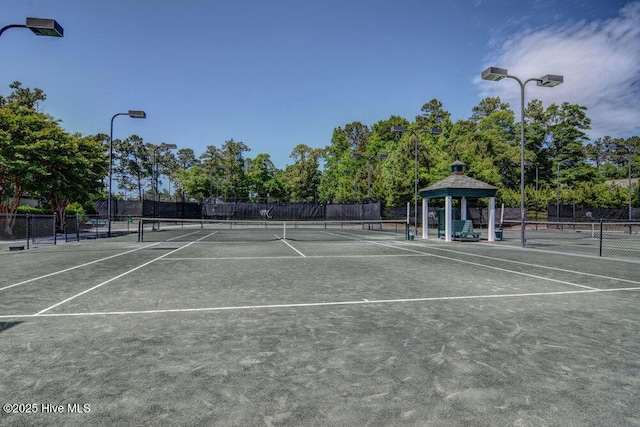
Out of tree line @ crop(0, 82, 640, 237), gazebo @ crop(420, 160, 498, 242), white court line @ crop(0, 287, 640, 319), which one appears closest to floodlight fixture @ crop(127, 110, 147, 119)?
tree line @ crop(0, 82, 640, 237)

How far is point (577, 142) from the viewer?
229 feet

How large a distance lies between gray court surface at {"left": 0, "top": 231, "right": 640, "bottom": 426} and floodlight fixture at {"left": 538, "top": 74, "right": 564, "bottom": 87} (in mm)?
12441

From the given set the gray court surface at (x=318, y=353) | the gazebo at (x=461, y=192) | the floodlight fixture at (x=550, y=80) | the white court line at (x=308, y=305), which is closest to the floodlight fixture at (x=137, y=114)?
the gray court surface at (x=318, y=353)

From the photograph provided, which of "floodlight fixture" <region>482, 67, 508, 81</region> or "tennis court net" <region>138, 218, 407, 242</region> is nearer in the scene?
"floodlight fixture" <region>482, 67, 508, 81</region>

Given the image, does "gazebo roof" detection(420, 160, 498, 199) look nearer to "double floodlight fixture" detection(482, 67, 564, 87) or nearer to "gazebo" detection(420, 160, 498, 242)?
"gazebo" detection(420, 160, 498, 242)

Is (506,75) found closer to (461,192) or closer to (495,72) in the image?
(495,72)

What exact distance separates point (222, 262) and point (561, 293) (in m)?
9.89

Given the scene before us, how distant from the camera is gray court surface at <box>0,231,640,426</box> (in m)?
2.89

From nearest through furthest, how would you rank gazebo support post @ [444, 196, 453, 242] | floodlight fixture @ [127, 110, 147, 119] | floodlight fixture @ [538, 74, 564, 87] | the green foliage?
floodlight fixture @ [538, 74, 564, 87] < floodlight fixture @ [127, 110, 147, 119] < gazebo support post @ [444, 196, 453, 242] < the green foliage

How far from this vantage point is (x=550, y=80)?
1689 cm

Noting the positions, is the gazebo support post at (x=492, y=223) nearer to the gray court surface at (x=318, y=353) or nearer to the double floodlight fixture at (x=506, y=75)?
the double floodlight fixture at (x=506, y=75)

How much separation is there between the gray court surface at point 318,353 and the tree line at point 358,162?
63.2ft

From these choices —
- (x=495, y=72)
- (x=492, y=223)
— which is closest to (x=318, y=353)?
(x=495, y=72)

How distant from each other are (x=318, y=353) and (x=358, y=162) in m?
74.8
